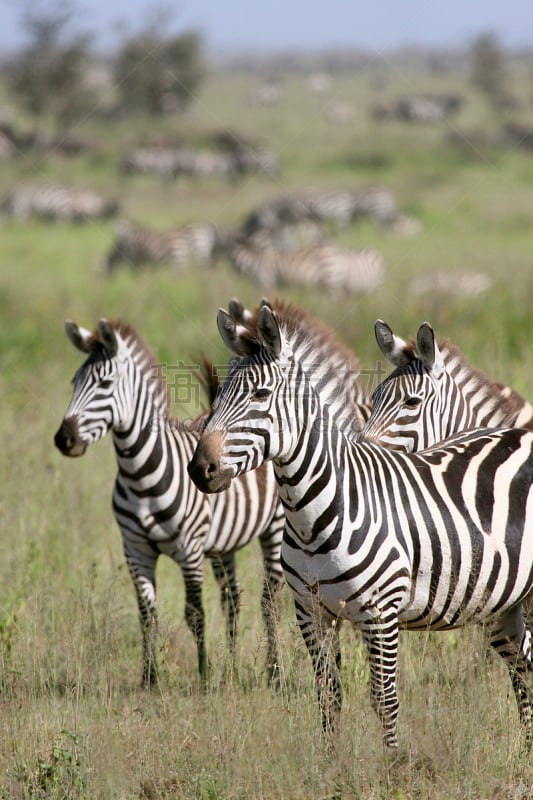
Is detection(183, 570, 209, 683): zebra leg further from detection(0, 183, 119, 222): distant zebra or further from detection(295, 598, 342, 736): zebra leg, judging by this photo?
detection(0, 183, 119, 222): distant zebra

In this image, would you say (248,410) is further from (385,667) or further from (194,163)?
(194,163)

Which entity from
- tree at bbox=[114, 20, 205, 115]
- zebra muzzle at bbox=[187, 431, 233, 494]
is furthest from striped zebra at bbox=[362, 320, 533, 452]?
tree at bbox=[114, 20, 205, 115]

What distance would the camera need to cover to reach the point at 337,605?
12.9 feet

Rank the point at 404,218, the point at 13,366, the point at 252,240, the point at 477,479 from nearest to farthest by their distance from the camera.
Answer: the point at 477,479, the point at 13,366, the point at 252,240, the point at 404,218

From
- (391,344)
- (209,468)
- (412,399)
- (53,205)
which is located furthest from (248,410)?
(53,205)

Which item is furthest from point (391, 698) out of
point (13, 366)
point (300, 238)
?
point (300, 238)

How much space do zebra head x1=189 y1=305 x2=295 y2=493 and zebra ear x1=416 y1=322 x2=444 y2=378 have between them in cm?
105

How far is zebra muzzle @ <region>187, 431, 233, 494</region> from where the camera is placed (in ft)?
12.3

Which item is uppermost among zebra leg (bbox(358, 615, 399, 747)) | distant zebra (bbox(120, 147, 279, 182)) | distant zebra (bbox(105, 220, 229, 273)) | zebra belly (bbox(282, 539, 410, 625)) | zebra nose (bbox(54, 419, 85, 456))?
distant zebra (bbox(120, 147, 279, 182))

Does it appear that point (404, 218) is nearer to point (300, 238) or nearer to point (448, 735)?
point (300, 238)

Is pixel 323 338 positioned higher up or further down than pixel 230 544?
higher up

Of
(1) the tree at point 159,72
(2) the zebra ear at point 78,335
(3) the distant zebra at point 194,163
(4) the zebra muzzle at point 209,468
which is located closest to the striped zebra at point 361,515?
(4) the zebra muzzle at point 209,468

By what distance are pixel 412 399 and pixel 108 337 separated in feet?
6.14

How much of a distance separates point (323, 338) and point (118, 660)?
2254 mm
